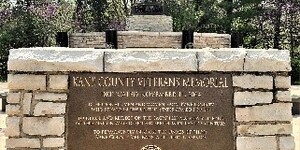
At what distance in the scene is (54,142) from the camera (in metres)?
4.70

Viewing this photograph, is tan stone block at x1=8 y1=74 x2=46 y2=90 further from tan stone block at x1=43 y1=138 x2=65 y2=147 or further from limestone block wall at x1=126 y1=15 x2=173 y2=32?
limestone block wall at x1=126 y1=15 x2=173 y2=32

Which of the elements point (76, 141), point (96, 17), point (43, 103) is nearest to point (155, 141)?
point (76, 141)

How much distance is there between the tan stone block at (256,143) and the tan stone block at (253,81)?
451mm

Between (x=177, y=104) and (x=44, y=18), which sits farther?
(x=44, y=18)

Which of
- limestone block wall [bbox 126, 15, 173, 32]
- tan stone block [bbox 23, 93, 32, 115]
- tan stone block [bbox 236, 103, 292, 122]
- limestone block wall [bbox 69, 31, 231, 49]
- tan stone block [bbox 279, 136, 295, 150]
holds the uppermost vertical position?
limestone block wall [bbox 126, 15, 173, 32]

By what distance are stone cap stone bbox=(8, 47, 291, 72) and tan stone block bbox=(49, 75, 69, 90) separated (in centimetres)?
7

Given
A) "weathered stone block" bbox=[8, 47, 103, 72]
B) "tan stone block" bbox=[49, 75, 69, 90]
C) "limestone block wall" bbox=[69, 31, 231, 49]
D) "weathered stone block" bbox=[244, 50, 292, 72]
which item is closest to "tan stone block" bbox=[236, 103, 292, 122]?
"weathered stone block" bbox=[244, 50, 292, 72]

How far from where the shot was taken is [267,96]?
477cm

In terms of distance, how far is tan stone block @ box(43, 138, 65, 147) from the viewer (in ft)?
15.4

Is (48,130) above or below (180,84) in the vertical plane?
below

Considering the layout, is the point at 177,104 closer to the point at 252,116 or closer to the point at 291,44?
the point at 252,116

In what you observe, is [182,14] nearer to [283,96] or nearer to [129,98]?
[283,96]

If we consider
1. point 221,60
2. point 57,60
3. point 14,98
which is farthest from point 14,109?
point 221,60

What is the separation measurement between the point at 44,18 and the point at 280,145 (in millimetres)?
19341
